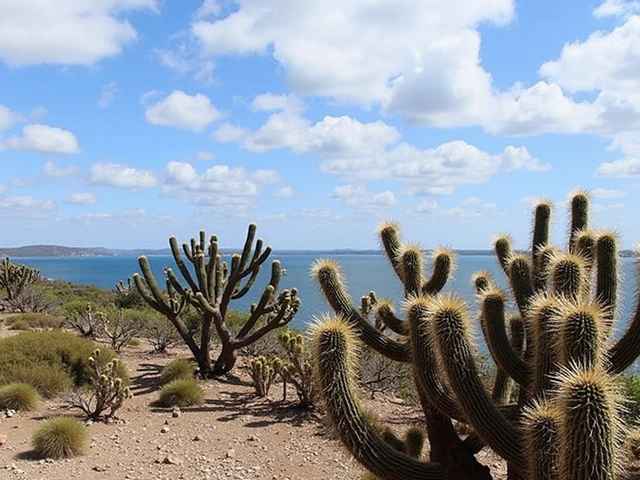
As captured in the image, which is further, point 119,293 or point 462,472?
point 119,293

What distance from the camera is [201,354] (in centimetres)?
1146

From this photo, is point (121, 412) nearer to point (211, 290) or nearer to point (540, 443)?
point (211, 290)

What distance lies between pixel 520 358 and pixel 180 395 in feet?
19.7

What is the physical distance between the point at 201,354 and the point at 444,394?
754cm

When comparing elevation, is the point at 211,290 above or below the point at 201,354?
above

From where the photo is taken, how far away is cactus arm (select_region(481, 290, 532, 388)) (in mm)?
4688

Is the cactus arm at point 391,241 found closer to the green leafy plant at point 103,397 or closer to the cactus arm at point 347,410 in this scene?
the cactus arm at point 347,410

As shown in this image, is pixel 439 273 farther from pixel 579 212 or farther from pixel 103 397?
pixel 103 397

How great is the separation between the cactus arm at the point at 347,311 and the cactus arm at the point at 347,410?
92 cm

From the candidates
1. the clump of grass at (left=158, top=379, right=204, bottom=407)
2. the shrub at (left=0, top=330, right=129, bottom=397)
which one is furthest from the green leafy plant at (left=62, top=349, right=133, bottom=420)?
the shrub at (left=0, top=330, right=129, bottom=397)

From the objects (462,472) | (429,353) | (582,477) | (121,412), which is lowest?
(121,412)

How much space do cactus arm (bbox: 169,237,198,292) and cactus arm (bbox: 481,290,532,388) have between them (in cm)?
794

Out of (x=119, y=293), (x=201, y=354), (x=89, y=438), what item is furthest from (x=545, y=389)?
(x=119, y=293)

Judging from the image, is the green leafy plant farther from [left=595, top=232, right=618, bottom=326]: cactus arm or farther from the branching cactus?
[left=595, top=232, right=618, bottom=326]: cactus arm
